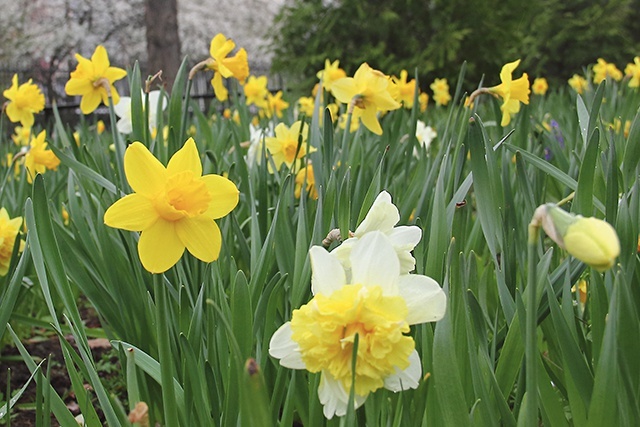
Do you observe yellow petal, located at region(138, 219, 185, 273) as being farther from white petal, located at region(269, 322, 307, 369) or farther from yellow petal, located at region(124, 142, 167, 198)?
white petal, located at region(269, 322, 307, 369)

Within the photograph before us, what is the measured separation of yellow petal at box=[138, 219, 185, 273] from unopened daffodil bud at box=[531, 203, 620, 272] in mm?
359

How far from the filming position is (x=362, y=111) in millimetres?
1446

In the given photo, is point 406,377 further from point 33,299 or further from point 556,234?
point 33,299

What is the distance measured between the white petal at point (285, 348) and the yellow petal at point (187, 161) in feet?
0.62

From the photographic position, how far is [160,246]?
24.4 inches

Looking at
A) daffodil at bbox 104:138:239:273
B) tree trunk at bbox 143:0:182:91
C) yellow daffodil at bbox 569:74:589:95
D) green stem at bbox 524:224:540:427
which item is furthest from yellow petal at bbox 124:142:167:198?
tree trunk at bbox 143:0:182:91

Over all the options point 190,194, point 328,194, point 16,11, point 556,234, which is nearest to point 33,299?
point 328,194

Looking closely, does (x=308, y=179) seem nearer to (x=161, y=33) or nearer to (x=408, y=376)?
(x=408, y=376)

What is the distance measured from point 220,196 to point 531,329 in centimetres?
33

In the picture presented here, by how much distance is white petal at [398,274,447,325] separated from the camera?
Answer: 0.52 metres

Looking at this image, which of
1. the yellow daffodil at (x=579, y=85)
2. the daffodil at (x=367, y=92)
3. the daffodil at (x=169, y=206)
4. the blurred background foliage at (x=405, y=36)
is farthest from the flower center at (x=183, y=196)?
the blurred background foliage at (x=405, y=36)

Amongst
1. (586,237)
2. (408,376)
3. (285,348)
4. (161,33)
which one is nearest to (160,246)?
(285,348)

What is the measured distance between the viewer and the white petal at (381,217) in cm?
61

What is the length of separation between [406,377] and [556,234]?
19cm
